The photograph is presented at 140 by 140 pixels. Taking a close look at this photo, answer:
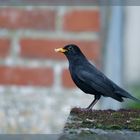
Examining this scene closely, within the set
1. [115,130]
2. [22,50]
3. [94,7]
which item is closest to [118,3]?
[94,7]

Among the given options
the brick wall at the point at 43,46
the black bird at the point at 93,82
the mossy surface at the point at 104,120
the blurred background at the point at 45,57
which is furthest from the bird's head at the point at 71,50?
the brick wall at the point at 43,46

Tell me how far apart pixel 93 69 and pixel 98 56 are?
5.54ft

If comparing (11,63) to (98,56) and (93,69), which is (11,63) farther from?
(93,69)

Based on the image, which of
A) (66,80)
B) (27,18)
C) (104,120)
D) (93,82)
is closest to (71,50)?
(93,82)

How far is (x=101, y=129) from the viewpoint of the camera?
6.49 feet

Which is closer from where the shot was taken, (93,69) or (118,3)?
(93,69)

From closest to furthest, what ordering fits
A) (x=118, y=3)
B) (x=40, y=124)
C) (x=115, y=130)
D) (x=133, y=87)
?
1. (x=115, y=130)
2. (x=40, y=124)
3. (x=118, y=3)
4. (x=133, y=87)

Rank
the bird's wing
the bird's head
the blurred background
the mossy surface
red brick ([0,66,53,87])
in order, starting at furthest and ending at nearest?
red brick ([0,66,53,87]) < the blurred background < the bird's head < the bird's wing < the mossy surface

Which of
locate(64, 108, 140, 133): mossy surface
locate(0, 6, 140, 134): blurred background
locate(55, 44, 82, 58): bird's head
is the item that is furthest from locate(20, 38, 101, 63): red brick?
locate(64, 108, 140, 133): mossy surface

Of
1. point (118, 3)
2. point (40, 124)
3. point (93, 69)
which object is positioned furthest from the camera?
point (118, 3)

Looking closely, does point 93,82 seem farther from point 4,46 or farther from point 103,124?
point 4,46

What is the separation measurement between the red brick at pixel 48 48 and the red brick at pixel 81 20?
2.6 inches

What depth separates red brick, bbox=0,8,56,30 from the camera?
13.9ft

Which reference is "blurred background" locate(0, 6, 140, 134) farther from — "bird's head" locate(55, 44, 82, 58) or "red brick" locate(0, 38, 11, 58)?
"bird's head" locate(55, 44, 82, 58)
